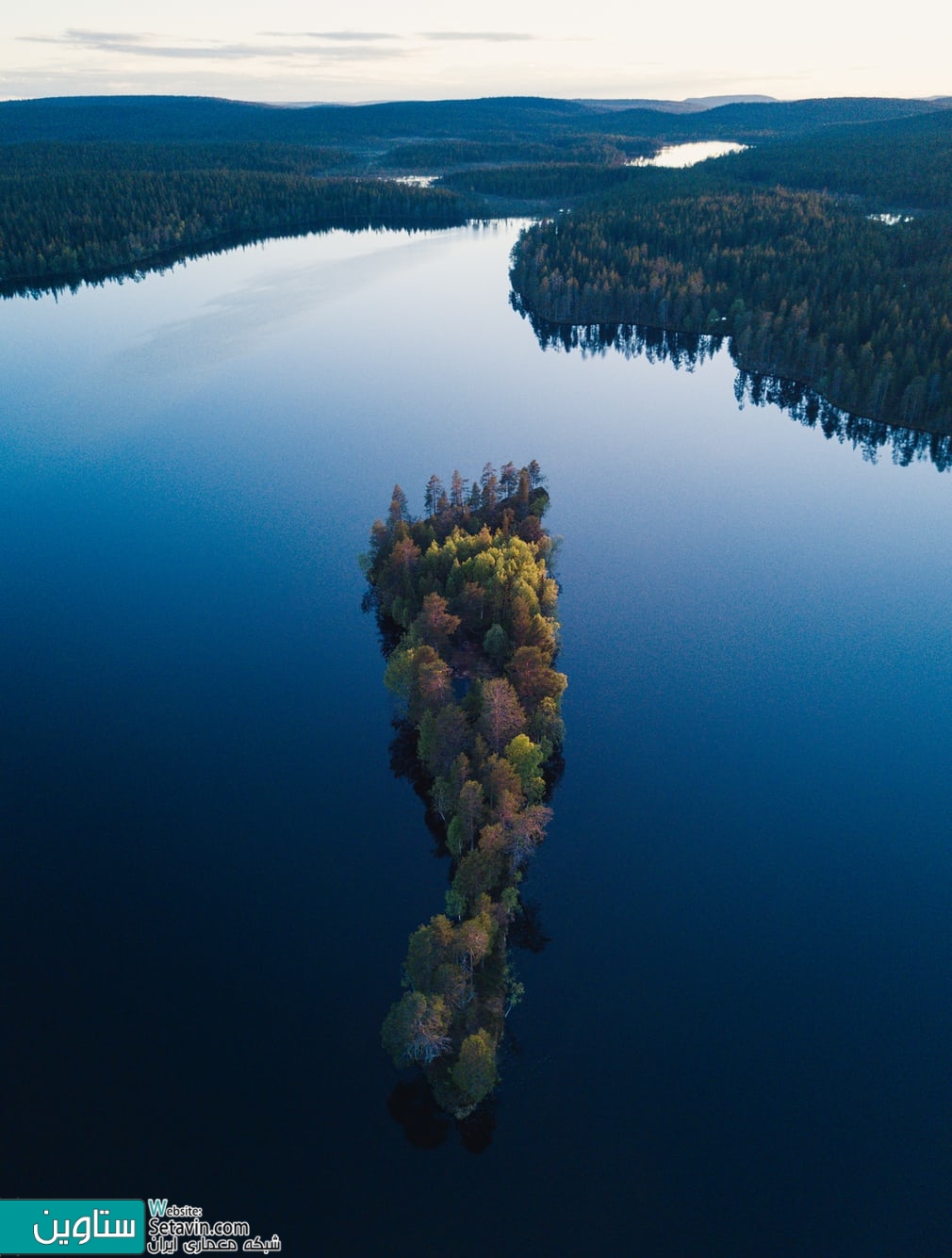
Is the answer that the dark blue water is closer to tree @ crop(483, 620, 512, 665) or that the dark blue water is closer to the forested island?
the forested island

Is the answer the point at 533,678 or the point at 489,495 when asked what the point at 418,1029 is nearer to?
the point at 533,678

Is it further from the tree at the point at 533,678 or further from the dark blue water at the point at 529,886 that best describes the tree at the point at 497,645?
the dark blue water at the point at 529,886

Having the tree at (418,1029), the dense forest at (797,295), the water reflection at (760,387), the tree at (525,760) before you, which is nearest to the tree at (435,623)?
the tree at (525,760)

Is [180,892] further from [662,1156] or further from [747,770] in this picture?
[747,770]

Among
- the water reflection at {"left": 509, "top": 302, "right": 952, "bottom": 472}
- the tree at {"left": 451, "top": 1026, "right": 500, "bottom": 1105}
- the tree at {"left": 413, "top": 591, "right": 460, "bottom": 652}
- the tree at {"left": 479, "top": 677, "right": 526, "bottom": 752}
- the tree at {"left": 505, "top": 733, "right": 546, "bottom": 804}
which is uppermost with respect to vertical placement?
the water reflection at {"left": 509, "top": 302, "right": 952, "bottom": 472}

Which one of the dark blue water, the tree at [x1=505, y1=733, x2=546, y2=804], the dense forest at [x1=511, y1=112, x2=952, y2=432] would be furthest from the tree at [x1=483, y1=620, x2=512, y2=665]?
the dense forest at [x1=511, y1=112, x2=952, y2=432]

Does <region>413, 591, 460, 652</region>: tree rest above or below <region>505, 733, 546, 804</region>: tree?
above

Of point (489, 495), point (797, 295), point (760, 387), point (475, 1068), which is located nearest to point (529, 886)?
point (475, 1068)
